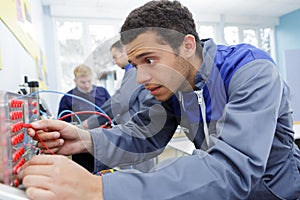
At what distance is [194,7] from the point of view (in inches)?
193

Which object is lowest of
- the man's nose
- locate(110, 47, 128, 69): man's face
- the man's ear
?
the man's nose

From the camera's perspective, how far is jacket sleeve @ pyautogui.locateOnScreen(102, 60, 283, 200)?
0.43 m

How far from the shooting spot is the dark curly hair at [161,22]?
77 cm

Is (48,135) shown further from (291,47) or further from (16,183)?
(291,47)

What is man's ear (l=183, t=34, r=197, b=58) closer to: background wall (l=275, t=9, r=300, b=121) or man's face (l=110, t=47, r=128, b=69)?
man's face (l=110, t=47, r=128, b=69)

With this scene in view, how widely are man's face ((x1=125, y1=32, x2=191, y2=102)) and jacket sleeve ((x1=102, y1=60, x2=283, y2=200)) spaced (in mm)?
255

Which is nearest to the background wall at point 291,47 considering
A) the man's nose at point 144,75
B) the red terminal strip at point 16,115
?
the man's nose at point 144,75

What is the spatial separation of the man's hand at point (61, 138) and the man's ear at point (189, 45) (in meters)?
0.39

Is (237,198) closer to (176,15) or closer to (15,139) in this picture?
(15,139)

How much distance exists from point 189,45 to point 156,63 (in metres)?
0.14

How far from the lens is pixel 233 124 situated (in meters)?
0.52

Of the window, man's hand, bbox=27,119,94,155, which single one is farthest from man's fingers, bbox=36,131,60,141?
the window

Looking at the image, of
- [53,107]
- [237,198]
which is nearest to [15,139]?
[237,198]

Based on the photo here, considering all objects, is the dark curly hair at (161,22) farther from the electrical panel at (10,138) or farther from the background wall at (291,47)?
the background wall at (291,47)
